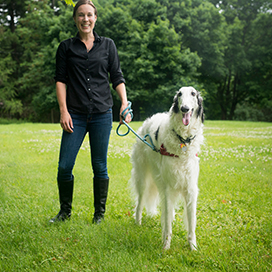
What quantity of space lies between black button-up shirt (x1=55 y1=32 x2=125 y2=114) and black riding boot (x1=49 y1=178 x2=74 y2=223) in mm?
977

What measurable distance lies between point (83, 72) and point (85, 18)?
616 mm

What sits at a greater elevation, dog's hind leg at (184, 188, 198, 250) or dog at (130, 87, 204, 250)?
dog at (130, 87, 204, 250)

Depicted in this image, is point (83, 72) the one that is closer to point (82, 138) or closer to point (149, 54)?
point (82, 138)

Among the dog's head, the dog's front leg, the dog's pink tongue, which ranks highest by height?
the dog's head

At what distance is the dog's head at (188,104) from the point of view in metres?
2.85

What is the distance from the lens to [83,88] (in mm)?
3215

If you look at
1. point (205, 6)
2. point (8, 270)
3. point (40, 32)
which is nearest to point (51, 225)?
point (8, 270)

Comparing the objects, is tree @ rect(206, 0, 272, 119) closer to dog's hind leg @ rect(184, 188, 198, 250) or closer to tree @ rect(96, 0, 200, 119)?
tree @ rect(96, 0, 200, 119)

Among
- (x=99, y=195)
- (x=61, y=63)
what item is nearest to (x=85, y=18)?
(x=61, y=63)

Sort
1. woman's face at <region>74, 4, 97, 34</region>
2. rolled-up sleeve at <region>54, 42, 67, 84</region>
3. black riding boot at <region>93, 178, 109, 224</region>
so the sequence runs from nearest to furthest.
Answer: woman's face at <region>74, 4, 97, 34</region>
rolled-up sleeve at <region>54, 42, 67, 84</region>
black riding boot at <region>93, 178, 109, 224</region>

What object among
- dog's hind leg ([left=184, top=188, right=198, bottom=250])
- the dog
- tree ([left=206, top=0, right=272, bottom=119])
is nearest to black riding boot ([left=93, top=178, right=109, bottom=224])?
the dog

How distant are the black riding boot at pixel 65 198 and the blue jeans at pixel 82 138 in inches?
2.8

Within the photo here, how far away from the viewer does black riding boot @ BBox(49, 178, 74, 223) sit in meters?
3.43

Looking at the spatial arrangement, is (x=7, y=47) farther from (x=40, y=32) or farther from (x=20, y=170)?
(x=20, y=170)
